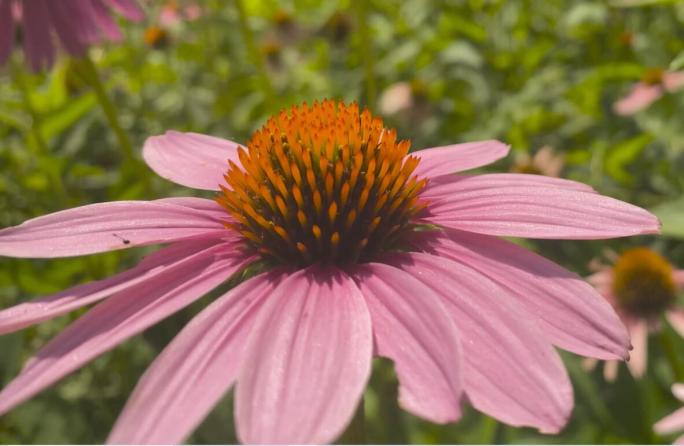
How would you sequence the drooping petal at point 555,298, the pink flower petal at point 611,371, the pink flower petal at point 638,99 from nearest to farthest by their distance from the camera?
the drooping petal at point 555,298 → the pink flower petal at point 611,371 → the pink flower petal at point 638,99

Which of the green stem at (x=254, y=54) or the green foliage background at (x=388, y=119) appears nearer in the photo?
the green foliage background at (x=388, y=119)

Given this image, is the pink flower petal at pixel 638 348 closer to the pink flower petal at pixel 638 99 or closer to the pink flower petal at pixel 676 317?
the pink flower petal at pixel 676 317

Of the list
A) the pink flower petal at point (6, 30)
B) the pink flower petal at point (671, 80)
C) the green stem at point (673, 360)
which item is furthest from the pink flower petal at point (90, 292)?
the pink flower petal at point (671, 80)

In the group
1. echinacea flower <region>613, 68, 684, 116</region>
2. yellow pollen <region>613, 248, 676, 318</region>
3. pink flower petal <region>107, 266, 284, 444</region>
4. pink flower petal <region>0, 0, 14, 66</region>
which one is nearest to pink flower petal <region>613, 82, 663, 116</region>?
echinacea flower <region>613, 68, 684, 116</region>

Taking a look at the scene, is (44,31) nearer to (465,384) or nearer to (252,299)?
(252,299)

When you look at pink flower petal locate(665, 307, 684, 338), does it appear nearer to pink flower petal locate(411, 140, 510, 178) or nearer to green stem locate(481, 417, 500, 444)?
green stem locate(481, 417, 500, 444)

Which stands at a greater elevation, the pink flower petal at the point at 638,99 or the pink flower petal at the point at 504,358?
the pink flower petal at the point at 638,99

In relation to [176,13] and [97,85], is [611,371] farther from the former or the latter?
[176,13]
